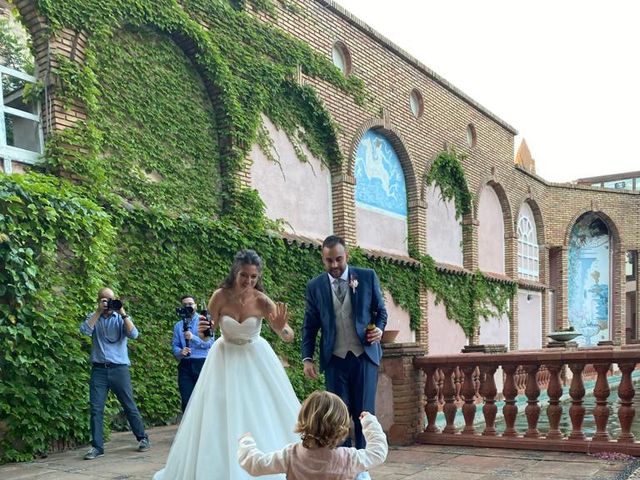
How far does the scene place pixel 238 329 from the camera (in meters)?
4.41

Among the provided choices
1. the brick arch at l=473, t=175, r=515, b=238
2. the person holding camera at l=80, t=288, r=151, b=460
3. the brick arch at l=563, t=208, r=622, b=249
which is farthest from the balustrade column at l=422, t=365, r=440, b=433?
the brick arch at l=563, t=208, r=622, b=249

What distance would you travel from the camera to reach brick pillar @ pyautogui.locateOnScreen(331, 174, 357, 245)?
13.3 m

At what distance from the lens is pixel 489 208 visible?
20.5m

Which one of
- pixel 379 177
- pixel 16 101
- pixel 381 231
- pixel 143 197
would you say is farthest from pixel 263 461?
pixel 379 177

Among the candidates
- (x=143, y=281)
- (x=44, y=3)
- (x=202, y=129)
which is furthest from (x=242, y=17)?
(x=143, y=281)

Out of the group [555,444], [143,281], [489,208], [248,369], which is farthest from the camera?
[489,208]

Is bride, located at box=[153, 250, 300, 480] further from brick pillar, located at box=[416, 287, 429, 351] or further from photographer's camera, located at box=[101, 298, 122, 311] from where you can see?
brick pillar, located at box=[416, 287, 429, 351]

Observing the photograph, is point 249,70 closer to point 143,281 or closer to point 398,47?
point 143,281

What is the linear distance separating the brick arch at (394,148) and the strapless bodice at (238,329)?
9.39 m

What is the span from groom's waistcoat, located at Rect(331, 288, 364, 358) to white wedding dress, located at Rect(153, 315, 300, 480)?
50 centimetres

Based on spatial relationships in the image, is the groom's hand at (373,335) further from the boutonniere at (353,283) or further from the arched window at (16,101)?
the arched window at (16,101)

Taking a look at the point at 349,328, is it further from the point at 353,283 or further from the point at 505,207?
the point at 505,207

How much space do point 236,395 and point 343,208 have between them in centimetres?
933

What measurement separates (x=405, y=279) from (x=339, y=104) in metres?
4.84
